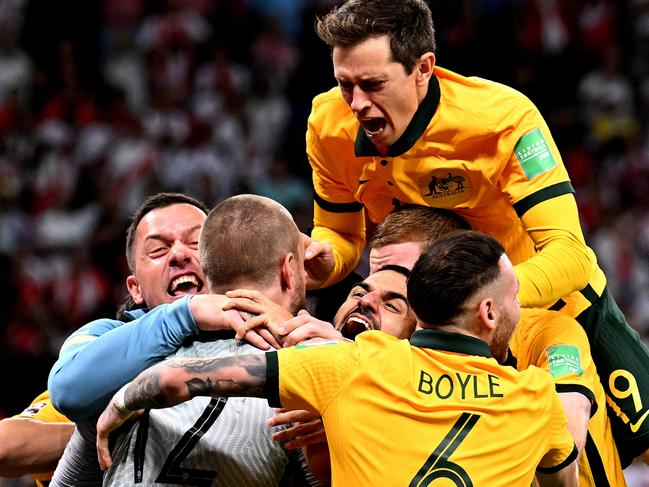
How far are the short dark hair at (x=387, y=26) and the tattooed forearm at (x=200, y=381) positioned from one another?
1.24 metres

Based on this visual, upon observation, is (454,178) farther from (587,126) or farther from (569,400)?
(587,126)

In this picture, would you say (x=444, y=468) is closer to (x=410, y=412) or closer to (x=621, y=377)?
(x=410, y=412)

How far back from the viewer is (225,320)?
117 inches

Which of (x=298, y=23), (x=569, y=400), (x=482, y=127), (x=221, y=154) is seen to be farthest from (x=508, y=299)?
(x=298, y=23)

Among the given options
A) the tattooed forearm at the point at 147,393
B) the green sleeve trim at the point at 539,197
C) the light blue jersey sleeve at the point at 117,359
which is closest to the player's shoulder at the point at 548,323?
the green sleeve trim at the point at 539,197

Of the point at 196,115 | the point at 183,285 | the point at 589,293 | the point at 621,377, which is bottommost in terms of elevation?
the point at 196,115

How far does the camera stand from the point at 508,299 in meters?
3.00

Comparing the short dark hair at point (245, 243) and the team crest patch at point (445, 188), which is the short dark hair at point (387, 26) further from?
the short dark hair at point (245, 243)

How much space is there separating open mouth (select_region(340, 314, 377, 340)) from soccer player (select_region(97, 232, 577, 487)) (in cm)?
63

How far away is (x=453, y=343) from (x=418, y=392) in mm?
165

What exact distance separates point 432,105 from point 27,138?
262 inches

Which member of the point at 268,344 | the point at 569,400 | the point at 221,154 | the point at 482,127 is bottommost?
the point at 221,154

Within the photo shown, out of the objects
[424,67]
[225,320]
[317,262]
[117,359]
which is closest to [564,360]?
[317,262]

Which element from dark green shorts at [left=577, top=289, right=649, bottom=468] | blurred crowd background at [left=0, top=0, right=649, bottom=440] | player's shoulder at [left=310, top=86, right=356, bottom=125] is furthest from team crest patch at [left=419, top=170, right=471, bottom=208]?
blurred crowd background at [left=0, top=0, right=649, bottom=440]
